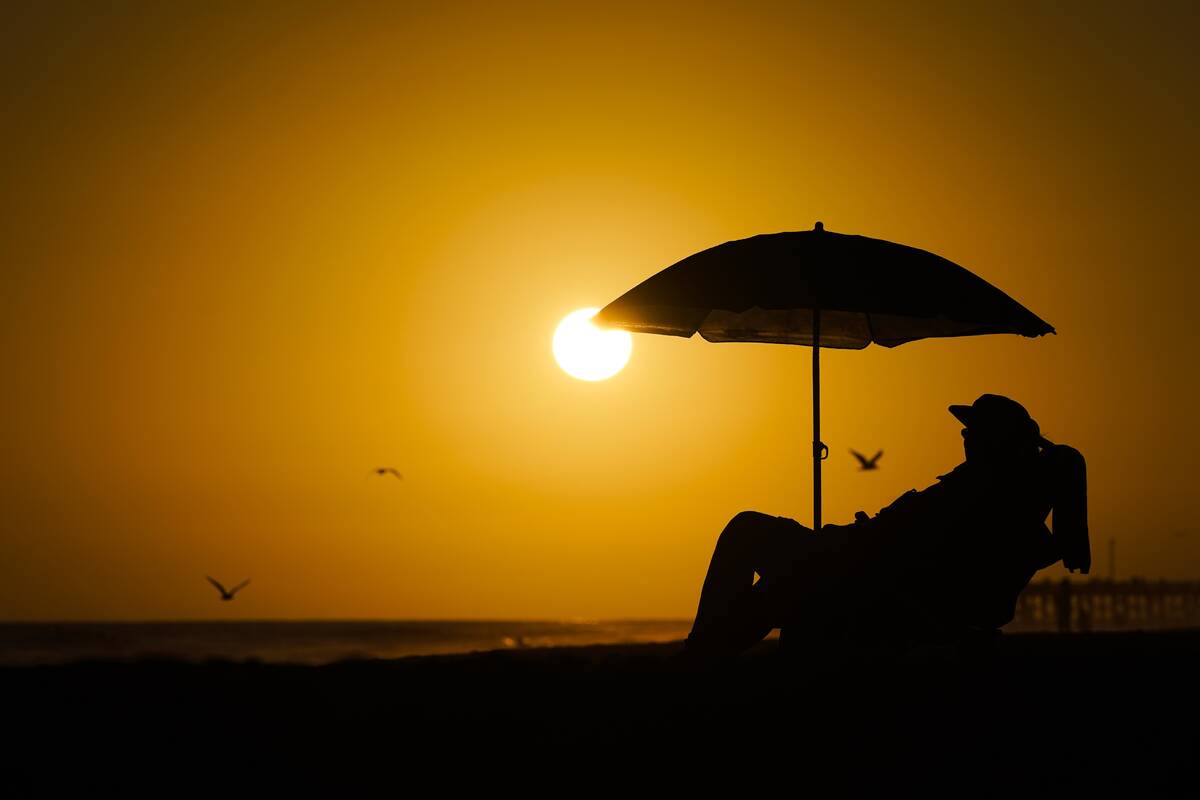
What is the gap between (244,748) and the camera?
6.09 metres

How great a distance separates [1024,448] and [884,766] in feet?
7.53

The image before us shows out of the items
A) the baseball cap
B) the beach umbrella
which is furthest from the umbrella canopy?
the baseball cap

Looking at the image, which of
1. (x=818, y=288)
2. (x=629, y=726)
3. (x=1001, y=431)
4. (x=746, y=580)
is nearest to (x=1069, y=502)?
(x=1001, y=431)

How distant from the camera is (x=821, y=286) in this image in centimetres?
870

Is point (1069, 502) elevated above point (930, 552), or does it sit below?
above

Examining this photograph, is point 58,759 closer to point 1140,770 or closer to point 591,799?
point 591,799

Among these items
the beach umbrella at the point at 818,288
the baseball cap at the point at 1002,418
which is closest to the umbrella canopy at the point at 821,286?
the beach umbrella at the point at 818,288

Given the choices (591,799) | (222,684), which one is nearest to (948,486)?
(591,799)

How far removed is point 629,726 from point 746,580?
5.00 ft

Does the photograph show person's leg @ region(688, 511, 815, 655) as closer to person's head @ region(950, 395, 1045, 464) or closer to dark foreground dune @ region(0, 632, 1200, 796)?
dark foreground dune @ region(0, 632, 1200, 796)

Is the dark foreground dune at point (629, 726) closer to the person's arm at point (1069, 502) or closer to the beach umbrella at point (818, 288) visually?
the person's arm at point (1069, 502)

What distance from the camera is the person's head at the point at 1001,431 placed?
781 cm

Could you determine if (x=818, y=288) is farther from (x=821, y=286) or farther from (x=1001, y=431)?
(x=1001, y=431)

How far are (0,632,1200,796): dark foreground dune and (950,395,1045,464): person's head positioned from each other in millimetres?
984
